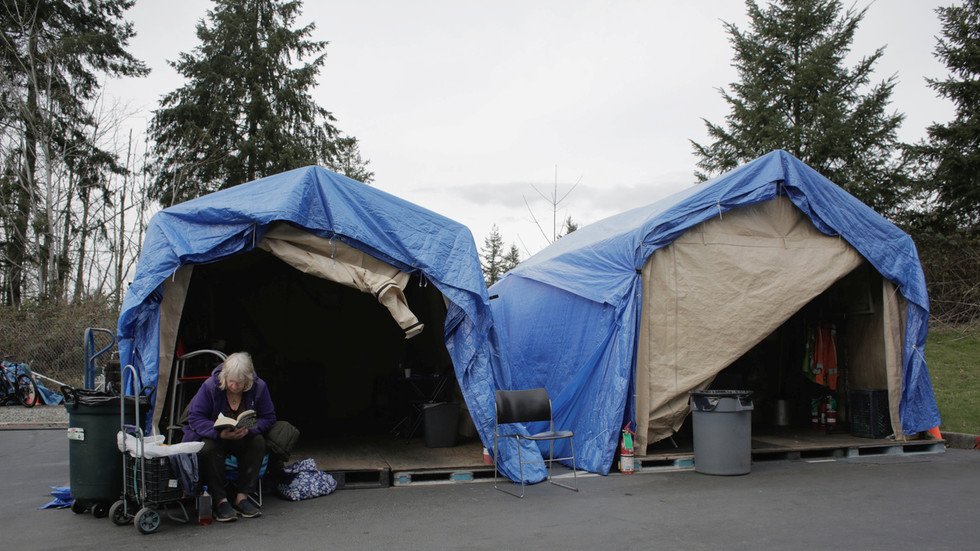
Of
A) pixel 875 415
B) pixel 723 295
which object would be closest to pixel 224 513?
pixel 723 295

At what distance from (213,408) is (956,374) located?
11396 millimetres

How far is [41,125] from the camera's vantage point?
18.0 m

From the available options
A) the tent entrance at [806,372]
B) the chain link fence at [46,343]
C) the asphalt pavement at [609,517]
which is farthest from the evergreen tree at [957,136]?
the chain link fence at [46,343]

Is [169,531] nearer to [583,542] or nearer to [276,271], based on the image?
[583,542]

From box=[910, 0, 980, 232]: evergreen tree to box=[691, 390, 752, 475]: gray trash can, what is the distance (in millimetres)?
10293

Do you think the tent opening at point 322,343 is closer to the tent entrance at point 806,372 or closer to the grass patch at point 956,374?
the tent entrance at point 806,372

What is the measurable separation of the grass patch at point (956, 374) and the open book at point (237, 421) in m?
8.16

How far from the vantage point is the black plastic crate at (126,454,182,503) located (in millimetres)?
4930

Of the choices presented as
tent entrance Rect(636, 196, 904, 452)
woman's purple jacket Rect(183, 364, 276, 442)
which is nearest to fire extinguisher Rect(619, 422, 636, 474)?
tent entrance Rect(636, 196, 904, 452)

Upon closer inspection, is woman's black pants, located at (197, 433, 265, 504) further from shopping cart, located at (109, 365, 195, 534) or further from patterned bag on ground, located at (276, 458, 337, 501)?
patterned bag on ground, located at (276, 458, 337, 501)

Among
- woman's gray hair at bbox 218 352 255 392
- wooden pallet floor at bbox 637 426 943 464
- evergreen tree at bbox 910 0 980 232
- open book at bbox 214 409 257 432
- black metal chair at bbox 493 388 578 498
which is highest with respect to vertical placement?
evergreen tree at bbox 910 0 980 232

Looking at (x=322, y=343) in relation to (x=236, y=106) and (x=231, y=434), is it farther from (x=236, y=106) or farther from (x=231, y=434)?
(x=236, y=106)

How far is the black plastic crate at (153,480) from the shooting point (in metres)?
4.93

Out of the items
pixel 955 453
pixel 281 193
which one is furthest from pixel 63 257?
pixel 955 453
